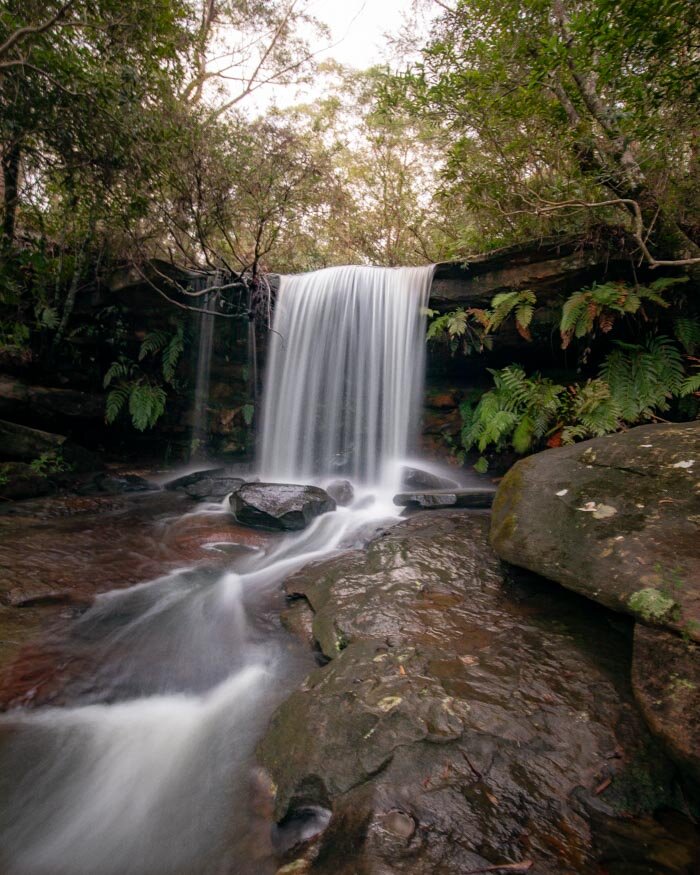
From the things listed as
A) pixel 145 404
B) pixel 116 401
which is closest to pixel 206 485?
pixel 145 404

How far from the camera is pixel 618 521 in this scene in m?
2.48

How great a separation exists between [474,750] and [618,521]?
155cm

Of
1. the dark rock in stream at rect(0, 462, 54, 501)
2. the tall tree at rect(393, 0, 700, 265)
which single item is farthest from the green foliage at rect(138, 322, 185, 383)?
the tall tree at rect(393, 0, 700, 265)

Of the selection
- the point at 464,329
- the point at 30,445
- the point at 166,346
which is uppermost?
the point at 464,329

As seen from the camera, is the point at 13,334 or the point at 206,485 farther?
the point at 206,485

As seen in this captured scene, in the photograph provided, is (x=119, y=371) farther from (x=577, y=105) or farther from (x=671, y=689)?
(x=671, y=689)

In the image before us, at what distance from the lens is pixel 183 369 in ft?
28.8

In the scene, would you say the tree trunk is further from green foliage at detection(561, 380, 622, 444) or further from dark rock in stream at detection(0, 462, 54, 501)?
green foliage at detection(561, 380, 622, 444)

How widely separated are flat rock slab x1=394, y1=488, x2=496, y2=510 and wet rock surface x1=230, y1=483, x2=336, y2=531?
3.59ft

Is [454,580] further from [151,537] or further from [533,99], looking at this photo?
[533,99]

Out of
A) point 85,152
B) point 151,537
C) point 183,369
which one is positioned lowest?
point 151,537

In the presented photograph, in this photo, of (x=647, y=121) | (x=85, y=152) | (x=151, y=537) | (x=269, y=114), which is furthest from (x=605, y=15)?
(x=151, y=537)

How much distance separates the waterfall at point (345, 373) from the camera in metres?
7.52

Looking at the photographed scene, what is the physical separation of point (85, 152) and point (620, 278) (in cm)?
732
